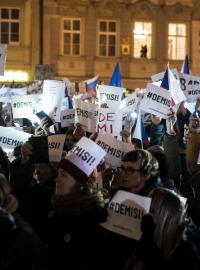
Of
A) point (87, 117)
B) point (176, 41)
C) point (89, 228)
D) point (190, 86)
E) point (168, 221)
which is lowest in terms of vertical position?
point (89, 228)

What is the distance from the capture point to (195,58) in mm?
28344

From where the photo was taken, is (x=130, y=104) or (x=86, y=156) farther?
(x=130, y=104)

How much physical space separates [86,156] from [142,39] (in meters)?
25.0

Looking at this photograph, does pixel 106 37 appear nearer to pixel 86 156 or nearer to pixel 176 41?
pixel 176 41

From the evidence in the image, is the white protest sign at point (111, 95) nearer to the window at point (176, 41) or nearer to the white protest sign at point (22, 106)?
the white protest sign at point (22, 106)

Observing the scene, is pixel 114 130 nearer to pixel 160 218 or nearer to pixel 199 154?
pixel 199 154

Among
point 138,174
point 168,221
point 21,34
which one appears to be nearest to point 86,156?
point 138,174

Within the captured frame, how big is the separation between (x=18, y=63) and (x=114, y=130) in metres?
20.6

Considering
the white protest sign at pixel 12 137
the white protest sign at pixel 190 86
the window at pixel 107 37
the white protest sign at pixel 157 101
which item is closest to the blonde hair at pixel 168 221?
the white protest sign at pixel 12 137

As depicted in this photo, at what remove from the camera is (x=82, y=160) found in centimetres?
402

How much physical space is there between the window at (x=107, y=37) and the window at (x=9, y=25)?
4.01 meters

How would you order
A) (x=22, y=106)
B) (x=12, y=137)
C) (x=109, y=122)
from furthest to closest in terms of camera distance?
(x=22, y=106)
(x=109, y=122)
(x=12, y=137)

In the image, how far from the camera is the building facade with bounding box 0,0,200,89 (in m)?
27.2

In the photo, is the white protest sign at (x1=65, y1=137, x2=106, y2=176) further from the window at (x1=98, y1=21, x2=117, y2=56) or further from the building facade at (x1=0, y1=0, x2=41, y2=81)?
the window at (x1=98, y1=21, x2=117, y2=56)
